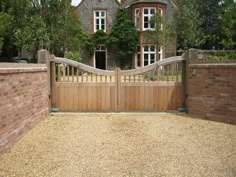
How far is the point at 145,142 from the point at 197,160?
4.39 feet

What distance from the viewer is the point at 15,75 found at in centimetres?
620

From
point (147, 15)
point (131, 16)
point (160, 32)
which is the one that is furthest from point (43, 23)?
point (147, 15)

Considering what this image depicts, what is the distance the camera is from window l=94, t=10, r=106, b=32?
29.9 meters

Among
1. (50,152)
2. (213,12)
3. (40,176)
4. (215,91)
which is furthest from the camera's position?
(213,12)

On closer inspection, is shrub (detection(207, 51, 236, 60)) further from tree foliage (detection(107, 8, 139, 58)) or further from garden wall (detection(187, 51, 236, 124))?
tree foliage (detection(107, 8, 139, 58))

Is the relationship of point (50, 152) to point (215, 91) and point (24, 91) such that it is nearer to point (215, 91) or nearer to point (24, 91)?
point (24, 91)

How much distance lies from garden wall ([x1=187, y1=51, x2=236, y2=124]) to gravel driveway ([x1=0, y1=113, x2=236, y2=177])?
0.40 metres

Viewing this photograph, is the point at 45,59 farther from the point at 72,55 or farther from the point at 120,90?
the point at 72,55

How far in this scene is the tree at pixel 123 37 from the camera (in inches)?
1087

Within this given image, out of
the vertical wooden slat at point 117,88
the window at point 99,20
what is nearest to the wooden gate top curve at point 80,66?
the vertical wooden slat at point 117,88

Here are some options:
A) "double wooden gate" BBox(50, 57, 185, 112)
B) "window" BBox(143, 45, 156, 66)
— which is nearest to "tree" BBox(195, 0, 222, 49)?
"window" BBox(143, 45, 156, 66)

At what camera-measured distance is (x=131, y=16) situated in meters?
29.4

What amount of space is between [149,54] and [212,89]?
66.8ft

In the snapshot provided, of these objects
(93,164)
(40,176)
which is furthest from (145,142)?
(40,176)
